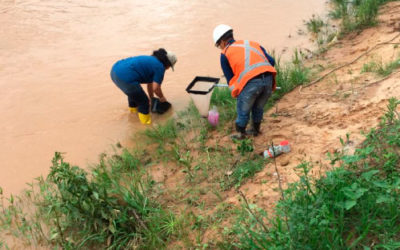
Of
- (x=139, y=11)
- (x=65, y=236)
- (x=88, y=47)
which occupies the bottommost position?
(x=65, y=236)

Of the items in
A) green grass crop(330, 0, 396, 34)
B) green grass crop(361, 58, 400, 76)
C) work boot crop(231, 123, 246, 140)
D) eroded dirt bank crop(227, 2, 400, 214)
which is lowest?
work boot crop(231, 123, 246, 140)

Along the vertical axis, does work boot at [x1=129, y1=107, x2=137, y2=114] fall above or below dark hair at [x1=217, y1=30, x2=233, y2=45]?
below

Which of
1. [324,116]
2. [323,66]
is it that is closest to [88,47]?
[323,66]

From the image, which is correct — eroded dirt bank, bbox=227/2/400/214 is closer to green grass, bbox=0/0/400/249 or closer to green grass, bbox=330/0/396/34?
green grass, bbox=0/0/400/249

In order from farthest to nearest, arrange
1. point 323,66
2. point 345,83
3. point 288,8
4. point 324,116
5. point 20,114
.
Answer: point 288,8
point 323,66
point 20,114
point 345,83
point 324,116

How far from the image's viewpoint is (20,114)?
14.9 ft

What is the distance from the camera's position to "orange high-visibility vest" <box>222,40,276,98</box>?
297 cm

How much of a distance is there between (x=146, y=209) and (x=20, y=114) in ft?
10.2

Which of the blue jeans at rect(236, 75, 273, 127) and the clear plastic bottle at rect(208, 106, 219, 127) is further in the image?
the clear plastic bottle at rect(208, 106, 219, 127)

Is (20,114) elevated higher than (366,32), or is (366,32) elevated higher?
(366,32)

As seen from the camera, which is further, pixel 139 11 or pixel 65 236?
pixel 139 11

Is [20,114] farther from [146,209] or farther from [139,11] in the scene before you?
[139,11]

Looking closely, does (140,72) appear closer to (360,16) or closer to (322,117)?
(322,117)

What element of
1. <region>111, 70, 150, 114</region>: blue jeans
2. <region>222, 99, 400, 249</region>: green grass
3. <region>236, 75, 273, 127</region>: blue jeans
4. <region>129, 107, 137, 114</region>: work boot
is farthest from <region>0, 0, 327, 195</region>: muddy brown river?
<region>222, 99, 400, 249</region>: green grass
